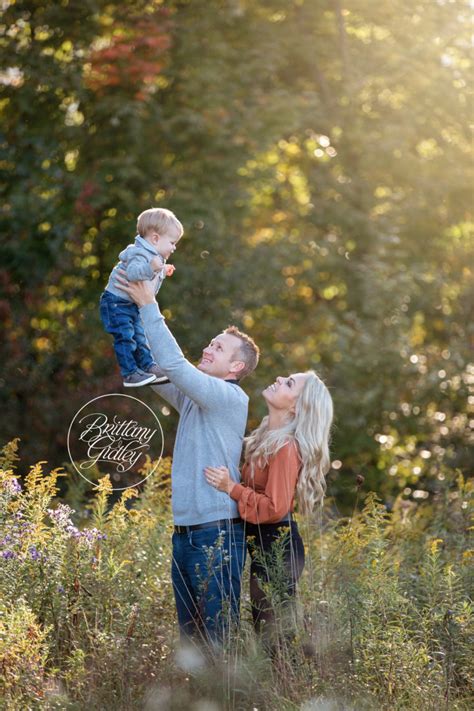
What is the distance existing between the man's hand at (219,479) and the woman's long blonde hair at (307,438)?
241mm

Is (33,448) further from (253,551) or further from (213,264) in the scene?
(253,551)

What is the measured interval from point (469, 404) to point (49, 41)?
547 cm

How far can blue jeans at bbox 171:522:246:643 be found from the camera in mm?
4176

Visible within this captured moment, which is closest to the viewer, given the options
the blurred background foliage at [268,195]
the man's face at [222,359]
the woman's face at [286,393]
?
the man's face at [222,359]

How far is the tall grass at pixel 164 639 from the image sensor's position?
13.4 feet

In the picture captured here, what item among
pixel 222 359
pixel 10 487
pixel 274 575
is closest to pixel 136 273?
pixel 222 359

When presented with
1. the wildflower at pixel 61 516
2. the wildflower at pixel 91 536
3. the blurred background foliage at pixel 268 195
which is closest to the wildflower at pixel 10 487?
the wildflower at pixel 61 516

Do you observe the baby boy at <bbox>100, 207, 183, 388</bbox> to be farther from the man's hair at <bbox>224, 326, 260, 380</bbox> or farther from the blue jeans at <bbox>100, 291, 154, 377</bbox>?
the man's hair at <bbox>224, 326, 260, 380</bbox>

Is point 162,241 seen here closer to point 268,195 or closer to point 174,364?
point 174,364

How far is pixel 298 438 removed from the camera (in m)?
4.41

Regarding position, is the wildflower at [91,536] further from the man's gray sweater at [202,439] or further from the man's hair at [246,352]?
the man's hair at [246,352]

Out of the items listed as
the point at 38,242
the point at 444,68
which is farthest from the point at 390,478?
the point at 444,68

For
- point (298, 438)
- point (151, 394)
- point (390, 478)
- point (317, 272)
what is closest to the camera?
point (298, 438)

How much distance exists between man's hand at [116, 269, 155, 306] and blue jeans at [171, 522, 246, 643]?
97 centimetres
